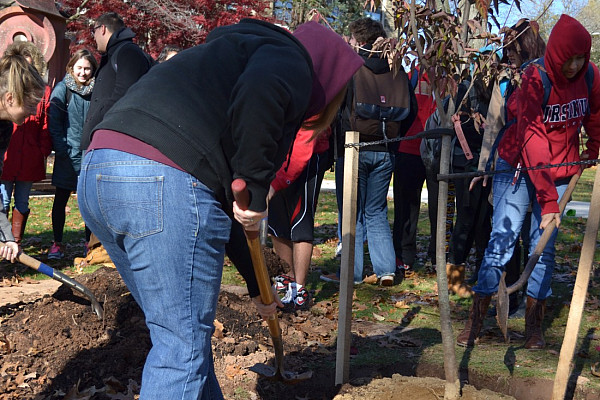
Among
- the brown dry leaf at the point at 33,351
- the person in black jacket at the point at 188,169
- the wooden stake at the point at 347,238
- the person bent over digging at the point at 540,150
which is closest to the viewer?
the person in black jacket at the point at 188,169

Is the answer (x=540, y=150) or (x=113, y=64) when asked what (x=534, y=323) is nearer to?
(x=540, y=150)

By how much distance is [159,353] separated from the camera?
223cm

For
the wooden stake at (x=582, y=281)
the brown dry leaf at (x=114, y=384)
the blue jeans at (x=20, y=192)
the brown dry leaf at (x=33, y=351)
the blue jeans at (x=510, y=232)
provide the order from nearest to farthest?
the wooden stake at (x=582, y=281) < the brown dry leaf at (x=114, y=384) < the brown dry leaf at (x=33, y=351) < the blue jeans at (x=510, y=232) < the blue jeans at (x=20, y=192)

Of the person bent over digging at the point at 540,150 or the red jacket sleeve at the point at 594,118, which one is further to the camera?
the red jacket sleeve at the point at 594,118

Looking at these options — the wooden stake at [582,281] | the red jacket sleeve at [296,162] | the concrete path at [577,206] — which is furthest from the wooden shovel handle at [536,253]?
the concrete path at [577,206]

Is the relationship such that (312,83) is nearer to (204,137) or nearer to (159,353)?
(204,137)

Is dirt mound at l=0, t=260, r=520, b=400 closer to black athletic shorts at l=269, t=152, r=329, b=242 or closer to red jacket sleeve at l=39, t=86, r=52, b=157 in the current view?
black athletic shorts at l=269, t=152, r=329, b=242

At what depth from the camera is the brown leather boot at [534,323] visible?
4.41 m

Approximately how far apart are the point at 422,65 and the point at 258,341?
7.59 ft

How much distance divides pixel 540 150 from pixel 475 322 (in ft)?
3.89

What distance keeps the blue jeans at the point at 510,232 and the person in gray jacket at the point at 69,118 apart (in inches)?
166

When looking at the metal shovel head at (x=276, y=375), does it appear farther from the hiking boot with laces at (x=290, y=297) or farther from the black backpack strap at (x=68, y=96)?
the black backpack strap at (x=68, y=96)

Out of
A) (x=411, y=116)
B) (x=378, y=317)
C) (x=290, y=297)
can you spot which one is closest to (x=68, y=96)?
(x=290, y=297)

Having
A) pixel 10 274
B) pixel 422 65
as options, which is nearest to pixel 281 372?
pixel 422 65
